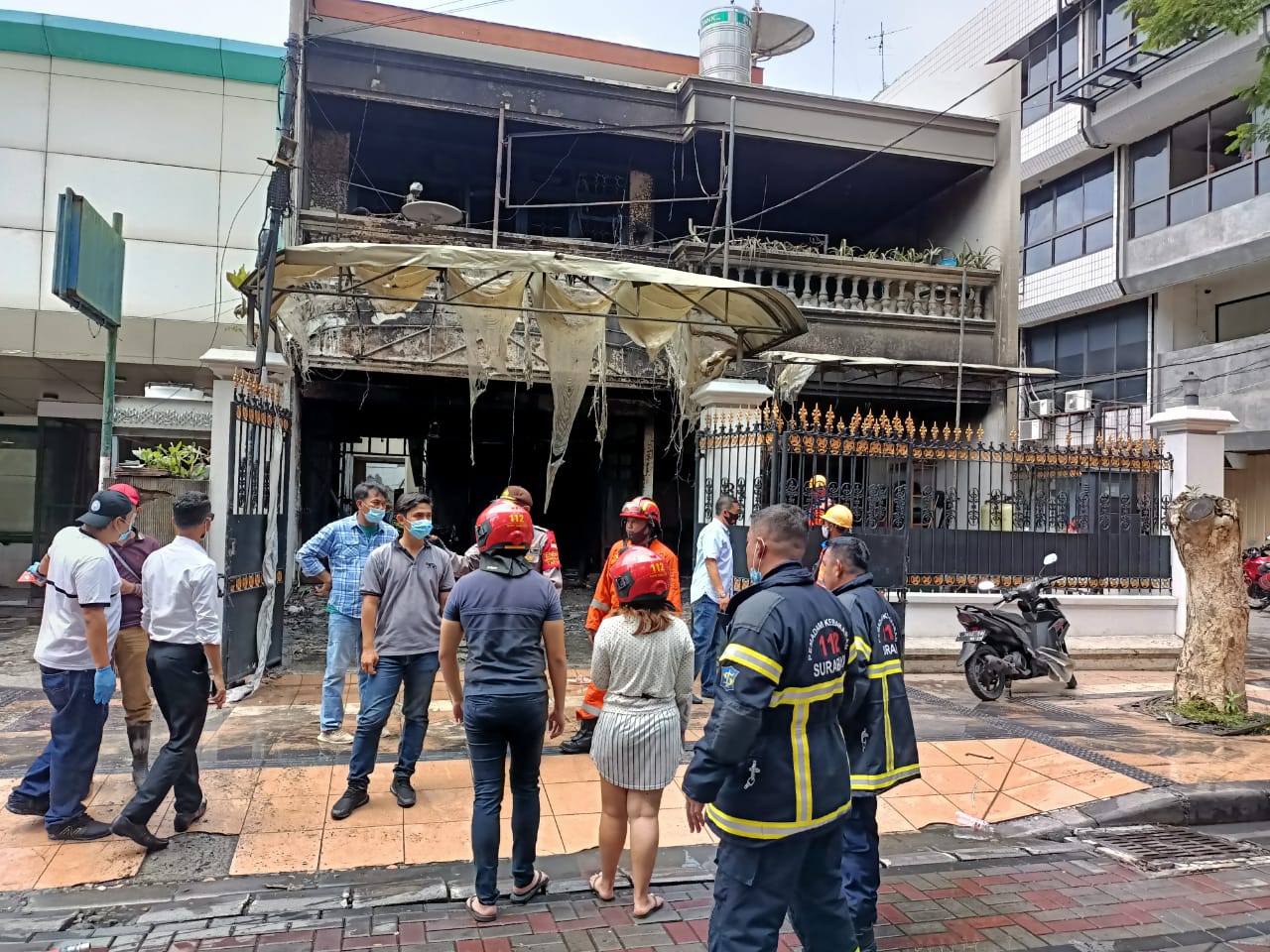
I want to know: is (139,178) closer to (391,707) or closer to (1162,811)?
(391,707)

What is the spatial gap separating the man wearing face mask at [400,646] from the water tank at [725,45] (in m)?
11.4

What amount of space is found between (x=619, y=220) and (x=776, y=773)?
1230cm

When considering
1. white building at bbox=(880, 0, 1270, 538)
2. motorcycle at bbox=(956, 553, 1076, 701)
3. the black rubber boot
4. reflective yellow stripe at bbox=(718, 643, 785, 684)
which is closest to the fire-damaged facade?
white building at bbox=(880, 0, 1270, 538)

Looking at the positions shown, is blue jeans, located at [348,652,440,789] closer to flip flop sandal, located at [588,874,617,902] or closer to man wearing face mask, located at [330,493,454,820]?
man wearing face mask, located at [330,493,454,820]

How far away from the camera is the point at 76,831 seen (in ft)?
14.1

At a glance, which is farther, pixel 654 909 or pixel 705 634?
pixel 705 634

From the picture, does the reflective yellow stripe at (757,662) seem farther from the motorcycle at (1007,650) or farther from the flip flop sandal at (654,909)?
the motorcycle at (1007,650)

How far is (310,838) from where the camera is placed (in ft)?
14.4

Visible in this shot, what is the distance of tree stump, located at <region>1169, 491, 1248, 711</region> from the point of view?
6977mm

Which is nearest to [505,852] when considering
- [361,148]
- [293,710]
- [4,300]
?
[293,710]

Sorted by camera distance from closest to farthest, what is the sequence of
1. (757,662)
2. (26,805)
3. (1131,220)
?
(757,662) → (26,805) → (1131,220)

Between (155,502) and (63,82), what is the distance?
22.0ft

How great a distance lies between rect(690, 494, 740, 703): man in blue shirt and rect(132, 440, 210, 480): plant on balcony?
18.4 ft

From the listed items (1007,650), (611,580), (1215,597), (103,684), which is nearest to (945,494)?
(1007,650)
